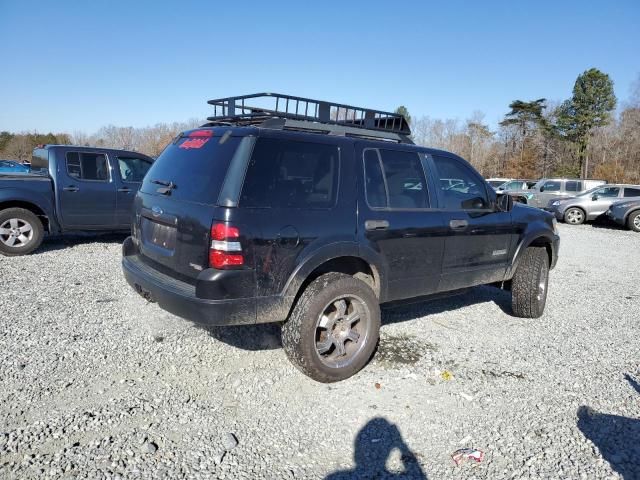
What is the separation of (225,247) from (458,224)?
2377 millimetres

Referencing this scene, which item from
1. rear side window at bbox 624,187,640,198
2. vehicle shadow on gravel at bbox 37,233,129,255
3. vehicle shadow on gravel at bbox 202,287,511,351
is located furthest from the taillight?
rear side window at bbox 624,187,640,198

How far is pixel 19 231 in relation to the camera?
293 inches

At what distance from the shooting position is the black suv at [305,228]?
3072mm

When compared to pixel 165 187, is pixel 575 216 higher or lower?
lower

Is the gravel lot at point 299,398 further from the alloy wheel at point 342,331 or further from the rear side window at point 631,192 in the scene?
the rear side window at point 631,192

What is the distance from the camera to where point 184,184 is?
3453 mm

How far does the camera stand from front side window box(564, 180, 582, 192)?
1909 centimetres

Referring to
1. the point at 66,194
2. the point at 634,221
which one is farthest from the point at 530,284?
the point at 634,221

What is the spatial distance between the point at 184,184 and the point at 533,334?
12.7 ft

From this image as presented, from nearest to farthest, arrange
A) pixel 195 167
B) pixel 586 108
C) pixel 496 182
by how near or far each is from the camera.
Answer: pixel 195 167 → pixel 496 182 → pixel 586 108

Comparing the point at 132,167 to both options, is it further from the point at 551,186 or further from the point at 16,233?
the point at 551,186

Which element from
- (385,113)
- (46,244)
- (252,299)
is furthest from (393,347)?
(46,244)

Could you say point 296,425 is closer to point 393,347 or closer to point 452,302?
point 393,347

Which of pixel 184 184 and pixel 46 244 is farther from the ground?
pixel 184 184
